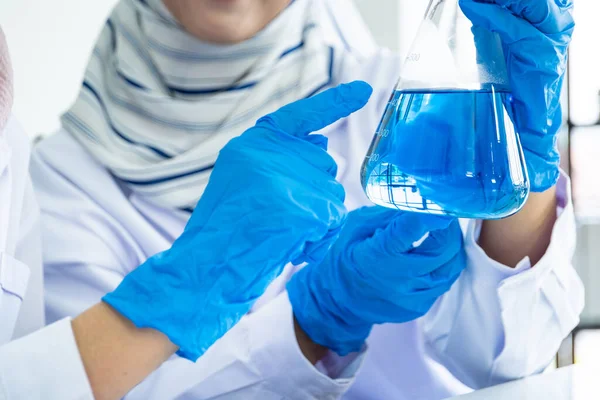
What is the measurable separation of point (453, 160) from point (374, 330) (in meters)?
0.59

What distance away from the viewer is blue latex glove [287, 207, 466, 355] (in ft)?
3.13

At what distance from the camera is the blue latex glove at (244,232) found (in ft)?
2.69

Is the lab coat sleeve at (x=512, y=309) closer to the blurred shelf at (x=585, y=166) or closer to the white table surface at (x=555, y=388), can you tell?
the white table surface at (x=555, y=388)

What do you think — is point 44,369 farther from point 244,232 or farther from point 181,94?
point 181,94

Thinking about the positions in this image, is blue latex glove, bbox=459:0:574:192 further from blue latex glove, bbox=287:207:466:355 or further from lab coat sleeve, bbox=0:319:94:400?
lab coat sleeve, bbox=0:319:94:400

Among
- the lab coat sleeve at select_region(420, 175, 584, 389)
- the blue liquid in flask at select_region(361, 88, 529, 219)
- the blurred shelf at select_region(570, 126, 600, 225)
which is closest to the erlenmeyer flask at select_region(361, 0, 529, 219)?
the blue liquid in flask at select_region(361, 88, 529, 219)

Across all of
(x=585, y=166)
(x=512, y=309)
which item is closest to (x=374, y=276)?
(x=512, y=309)

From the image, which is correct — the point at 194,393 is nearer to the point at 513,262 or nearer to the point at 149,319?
the point at 149,319

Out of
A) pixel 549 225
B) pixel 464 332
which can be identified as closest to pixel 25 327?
pixel 464 332

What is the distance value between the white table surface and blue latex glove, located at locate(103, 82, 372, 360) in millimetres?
278

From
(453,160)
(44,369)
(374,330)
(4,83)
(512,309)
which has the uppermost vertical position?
(4,83)

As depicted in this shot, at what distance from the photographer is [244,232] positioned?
0.84 m

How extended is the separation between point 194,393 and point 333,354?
230 mm

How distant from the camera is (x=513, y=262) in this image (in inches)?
39.8
